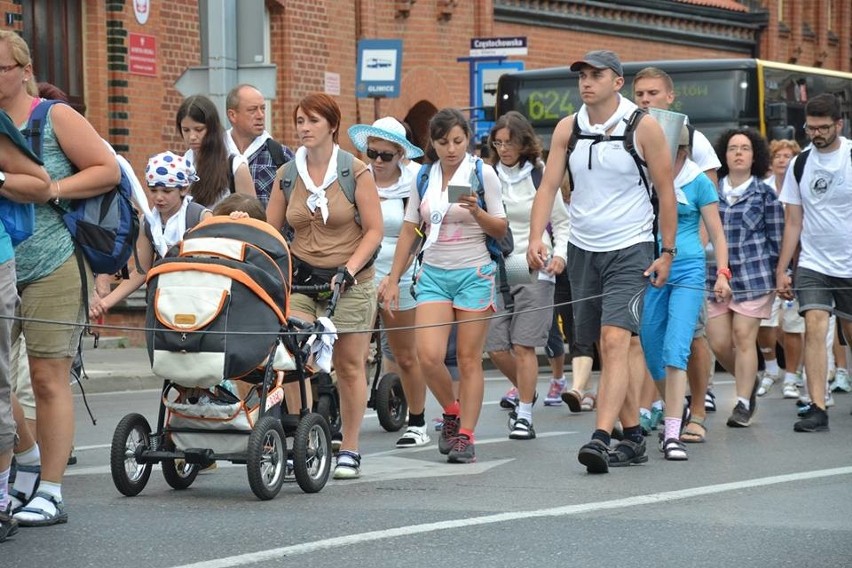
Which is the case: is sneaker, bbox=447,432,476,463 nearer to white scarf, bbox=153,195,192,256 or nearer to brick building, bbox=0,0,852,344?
white scarf, bbox=153,195,192,256

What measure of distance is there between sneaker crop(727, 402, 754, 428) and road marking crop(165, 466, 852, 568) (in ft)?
7.56

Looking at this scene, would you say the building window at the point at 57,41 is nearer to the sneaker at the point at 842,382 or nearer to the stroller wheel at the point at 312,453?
the sneaker at the point at 842,382

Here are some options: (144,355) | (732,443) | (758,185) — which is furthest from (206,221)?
(144,355)

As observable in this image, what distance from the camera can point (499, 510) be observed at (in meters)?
7.92

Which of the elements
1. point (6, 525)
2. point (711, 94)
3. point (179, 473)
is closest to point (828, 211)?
point (179, 473)

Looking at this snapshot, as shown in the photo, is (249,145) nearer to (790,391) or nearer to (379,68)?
(790,391)

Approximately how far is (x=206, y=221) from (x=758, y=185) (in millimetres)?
5610

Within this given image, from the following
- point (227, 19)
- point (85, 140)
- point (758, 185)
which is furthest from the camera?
point (227, 19)

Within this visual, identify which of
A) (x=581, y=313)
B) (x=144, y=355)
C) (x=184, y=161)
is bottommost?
(x=144, y=355)

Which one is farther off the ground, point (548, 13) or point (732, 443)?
point (548, 13)

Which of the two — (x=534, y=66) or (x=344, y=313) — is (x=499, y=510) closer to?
(x=344, y=313)

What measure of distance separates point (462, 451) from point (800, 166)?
3384 mm

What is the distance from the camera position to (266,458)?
8.29 meters

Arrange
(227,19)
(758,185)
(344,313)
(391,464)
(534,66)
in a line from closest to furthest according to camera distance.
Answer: (344,313) → (391,464) → (758,185) → (227,19) → (534,66)
